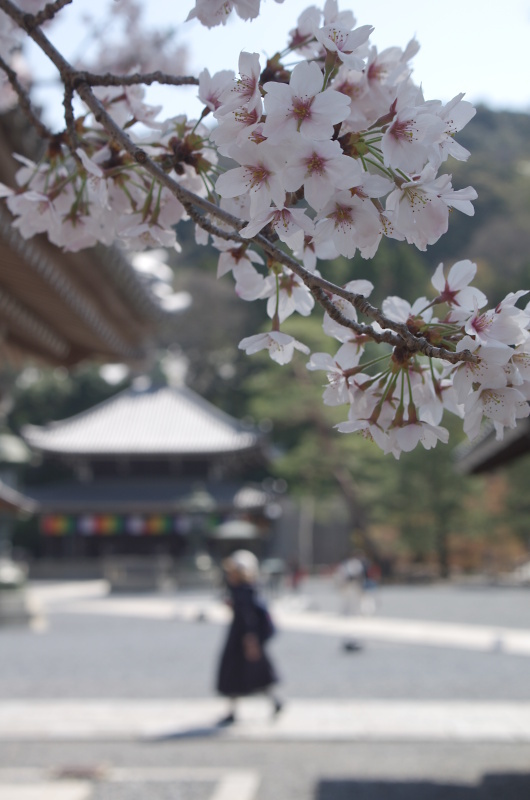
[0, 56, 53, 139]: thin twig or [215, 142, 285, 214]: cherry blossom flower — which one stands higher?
[0, 56, 53, 139]: thin twig

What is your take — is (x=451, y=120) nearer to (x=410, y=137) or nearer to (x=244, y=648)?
(x=410, y=137)

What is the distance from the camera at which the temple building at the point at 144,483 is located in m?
33.4

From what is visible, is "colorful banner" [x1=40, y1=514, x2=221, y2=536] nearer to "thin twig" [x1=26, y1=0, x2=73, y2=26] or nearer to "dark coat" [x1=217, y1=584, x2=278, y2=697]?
"dark coat" [x1=217, y1=584, x2=278, y2=697]

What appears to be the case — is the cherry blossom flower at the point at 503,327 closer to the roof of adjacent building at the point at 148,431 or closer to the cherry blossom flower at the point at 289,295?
the cherry blossom flower at the point at 289,295

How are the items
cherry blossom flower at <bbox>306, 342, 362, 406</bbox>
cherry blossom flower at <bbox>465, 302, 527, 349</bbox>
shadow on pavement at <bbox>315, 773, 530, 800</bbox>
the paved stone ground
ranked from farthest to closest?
the paved stone ground
shadow on pavement at <bbox>315, 773, 530, 800</bbox>
cherry blossom flower at <bbox>306, 342, 362, 406</bbox>
cherry blossom flower at <bbox>465, 302, 527, 349</bbox>

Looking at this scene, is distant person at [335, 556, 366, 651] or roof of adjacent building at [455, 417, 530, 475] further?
distant person at [335, 556, 366, 651]

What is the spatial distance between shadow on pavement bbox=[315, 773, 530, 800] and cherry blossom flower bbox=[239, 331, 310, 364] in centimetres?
414

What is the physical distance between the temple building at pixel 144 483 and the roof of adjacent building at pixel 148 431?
0.13ft

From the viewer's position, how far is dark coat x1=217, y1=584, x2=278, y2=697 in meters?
7.09

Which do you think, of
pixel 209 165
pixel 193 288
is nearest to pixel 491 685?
pixel 209 165

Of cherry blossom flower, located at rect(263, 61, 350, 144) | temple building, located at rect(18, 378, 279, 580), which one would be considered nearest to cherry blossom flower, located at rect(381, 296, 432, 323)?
cherry blossom flower, located at rect(263, 61, 350, 144)

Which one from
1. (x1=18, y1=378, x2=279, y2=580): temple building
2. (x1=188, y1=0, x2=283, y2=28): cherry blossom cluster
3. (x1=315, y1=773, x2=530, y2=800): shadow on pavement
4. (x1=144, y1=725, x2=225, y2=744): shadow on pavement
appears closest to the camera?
(x1=188, y1=0, x2=283, y2=28): cherry blossom cluster

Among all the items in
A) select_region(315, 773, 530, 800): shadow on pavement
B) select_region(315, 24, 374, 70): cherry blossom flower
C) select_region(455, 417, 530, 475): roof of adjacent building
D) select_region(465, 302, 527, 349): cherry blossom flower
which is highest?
select_region(455, 417, 530, 475): roof of adjacent building

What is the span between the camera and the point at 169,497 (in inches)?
1332
